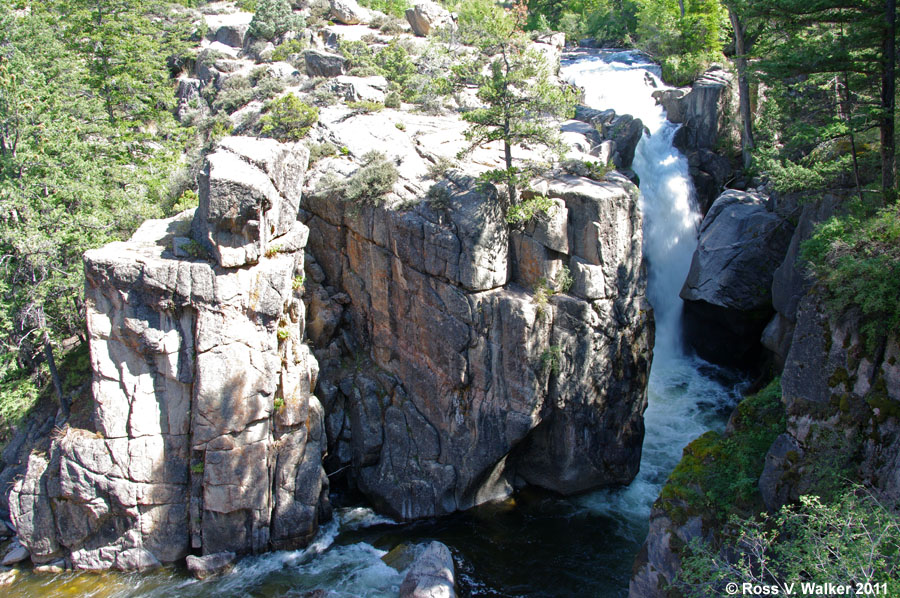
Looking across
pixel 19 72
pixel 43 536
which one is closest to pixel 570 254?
pixel 43 536

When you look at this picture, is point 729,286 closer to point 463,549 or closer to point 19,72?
point 463,549

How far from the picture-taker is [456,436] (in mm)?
18531

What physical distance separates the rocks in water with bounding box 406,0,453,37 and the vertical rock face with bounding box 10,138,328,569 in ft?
68.1

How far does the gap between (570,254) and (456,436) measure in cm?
671

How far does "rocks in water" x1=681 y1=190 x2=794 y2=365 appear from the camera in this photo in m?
20.9

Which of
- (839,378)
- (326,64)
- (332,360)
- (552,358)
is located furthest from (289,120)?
(839,378)

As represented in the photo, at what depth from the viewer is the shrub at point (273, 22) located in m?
33.7

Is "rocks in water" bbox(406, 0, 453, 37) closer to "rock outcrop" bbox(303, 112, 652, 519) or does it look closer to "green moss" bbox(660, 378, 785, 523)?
"rock outcrop" bbox(303, 112, 652, 519)

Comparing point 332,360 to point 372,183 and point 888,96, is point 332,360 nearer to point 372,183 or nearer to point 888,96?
point 372,183

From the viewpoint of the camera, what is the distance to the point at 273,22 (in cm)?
3375

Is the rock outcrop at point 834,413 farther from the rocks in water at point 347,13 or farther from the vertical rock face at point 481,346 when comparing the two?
the rocks in water at point 347,13

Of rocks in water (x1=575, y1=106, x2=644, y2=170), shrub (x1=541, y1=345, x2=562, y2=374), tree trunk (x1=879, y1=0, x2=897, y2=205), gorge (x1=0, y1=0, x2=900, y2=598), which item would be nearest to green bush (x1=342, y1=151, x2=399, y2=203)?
gorge (x1=0, y1=0, x2=900, y2=598)

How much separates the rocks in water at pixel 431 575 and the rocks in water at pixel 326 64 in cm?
2153

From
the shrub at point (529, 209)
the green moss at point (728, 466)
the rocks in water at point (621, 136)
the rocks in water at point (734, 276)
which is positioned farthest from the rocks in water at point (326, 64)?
the green moss at point (728, 466)
